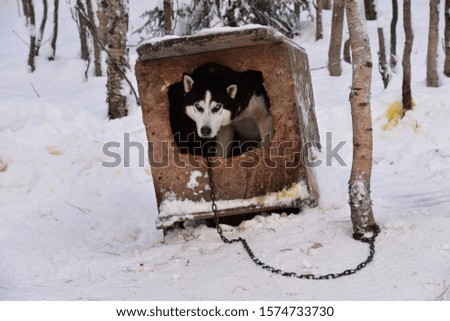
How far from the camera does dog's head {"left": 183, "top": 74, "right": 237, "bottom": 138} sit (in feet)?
14.5

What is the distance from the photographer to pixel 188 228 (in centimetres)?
448

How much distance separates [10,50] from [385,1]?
484 inches

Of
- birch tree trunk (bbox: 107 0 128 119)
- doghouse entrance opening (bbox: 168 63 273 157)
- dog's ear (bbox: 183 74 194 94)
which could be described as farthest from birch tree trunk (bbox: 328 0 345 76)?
dog's ear (bbox: 183 74 194 94)

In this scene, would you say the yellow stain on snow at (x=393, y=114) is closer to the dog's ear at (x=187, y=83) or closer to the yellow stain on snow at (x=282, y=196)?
the yellow stain on snow at (x=282, y=196)

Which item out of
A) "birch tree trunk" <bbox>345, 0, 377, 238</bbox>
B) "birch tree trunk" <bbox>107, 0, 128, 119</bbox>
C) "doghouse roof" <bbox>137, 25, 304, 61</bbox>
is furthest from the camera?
"birch tree trunk" <bbox>107, 0, 128, 119</bbox>

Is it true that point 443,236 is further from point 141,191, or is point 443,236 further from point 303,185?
point 141,191

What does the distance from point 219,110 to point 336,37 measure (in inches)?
246

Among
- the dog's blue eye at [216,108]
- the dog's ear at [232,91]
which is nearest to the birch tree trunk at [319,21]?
the dog's ear at [232,91]

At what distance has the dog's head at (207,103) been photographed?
442cm

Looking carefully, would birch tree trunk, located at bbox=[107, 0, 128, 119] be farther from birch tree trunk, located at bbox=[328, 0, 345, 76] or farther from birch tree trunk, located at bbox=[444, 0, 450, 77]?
birch tree trunk, located at bbox=[444, 0, 450, 77]

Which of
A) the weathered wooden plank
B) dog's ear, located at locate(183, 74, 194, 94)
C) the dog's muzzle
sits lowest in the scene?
the dog's muzzle

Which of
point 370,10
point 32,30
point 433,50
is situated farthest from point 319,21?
point 32,30

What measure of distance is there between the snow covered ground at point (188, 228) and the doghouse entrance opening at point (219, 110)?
833 millimetres
